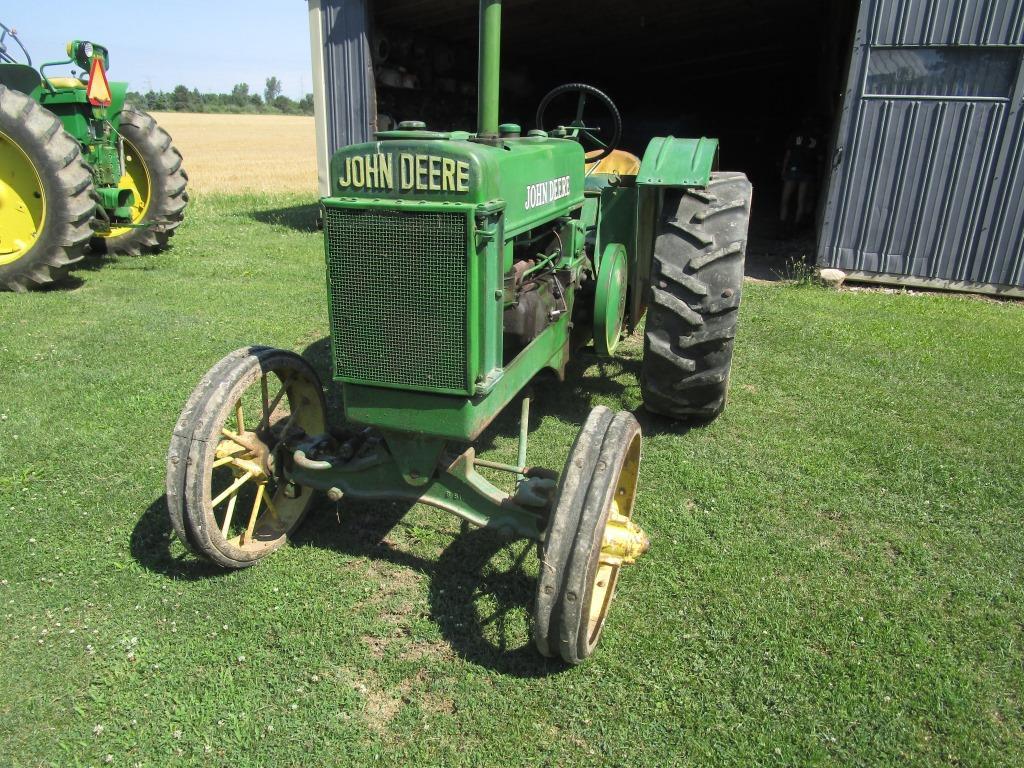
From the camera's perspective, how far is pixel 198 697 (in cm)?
242

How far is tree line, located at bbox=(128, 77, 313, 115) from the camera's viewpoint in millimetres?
73625

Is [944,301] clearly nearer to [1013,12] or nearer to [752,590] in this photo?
[1013,12]

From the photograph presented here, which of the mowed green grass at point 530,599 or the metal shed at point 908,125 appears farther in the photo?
the metal shed at point 908,125

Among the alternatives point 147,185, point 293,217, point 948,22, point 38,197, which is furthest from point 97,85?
point 948,22

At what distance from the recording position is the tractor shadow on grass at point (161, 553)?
2.99 m

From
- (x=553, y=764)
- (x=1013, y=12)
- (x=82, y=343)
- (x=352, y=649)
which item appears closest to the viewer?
(x=553, y=764)

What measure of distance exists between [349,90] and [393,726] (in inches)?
326

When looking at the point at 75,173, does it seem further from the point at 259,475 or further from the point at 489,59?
the point at 489,59

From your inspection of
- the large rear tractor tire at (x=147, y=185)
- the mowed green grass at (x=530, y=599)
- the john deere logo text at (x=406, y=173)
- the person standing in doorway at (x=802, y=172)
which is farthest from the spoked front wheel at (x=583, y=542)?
the person standing in doorway at (x=802, y=172)

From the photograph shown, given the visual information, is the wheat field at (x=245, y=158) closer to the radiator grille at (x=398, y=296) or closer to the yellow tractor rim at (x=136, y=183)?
the yellow tractor rim at (x=136, y=183)

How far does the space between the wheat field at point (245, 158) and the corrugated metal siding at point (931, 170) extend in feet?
33.5

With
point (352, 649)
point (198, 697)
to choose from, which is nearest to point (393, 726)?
point (352, 649)

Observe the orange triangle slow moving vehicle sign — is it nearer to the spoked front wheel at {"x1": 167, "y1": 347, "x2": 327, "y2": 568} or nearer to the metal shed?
the metal shed

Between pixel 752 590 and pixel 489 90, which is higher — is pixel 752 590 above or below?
below
